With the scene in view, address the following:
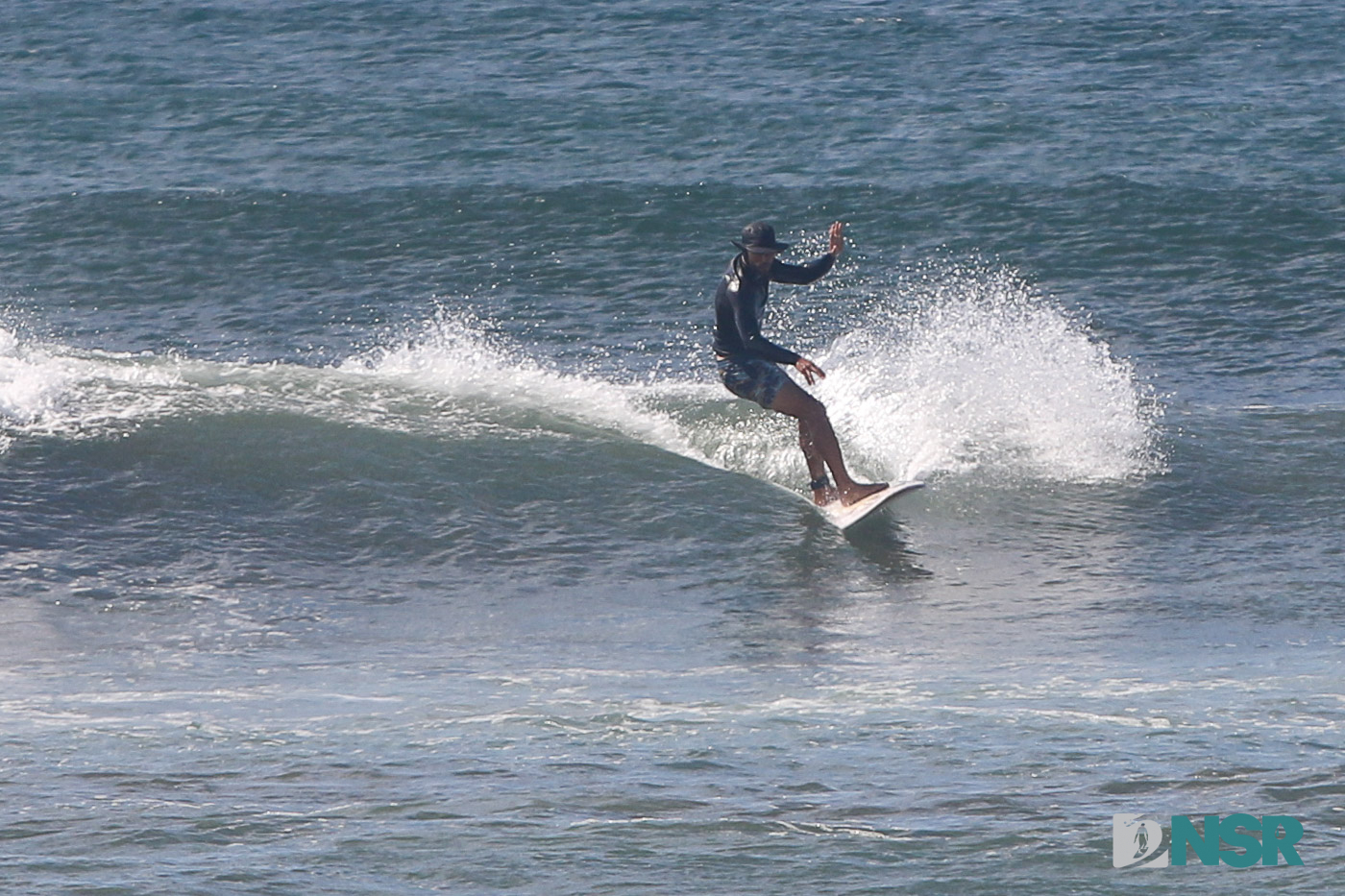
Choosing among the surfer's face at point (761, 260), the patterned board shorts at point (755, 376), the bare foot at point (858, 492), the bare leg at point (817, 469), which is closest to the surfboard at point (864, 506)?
the bare foot at point (858, 492)

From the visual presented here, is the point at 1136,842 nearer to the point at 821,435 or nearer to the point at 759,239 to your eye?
the point at 821,435

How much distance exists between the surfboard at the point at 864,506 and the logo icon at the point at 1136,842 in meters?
4.40

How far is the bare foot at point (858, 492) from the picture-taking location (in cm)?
1016

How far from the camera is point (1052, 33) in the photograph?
78.8ft

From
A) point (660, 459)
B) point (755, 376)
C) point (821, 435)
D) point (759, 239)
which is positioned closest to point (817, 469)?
point (821, 435)

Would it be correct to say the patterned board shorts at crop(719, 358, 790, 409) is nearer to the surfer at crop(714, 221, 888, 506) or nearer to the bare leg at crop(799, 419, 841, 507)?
the surfer at crop(714, 221, 888, 506)

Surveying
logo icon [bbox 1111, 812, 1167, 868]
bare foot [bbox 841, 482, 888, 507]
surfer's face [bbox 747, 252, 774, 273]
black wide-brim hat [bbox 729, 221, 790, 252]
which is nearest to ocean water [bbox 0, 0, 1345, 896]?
logo icon [bbox 1111, 812, 1167, 868]

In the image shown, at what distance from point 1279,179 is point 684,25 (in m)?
9.14

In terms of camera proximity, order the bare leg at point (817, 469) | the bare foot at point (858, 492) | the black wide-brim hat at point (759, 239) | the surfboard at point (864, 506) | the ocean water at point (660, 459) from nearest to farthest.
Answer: the ocean water at point (660, 459)
the black wide-brim hat at point (759, 239)
the surfboard at point (864, 506)
the bare foot at point (858, 492)
the bare leg at point (817, 469)

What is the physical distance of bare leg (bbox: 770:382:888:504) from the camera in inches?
400

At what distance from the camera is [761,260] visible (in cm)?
992

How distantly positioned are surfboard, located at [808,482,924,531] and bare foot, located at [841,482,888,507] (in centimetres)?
3

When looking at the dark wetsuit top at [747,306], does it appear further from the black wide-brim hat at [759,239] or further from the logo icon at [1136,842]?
the logo icon at [1136,842]

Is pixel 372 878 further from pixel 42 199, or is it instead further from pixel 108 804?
pixel 42 199
